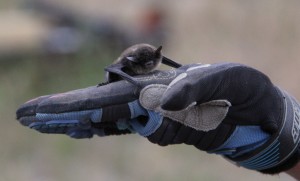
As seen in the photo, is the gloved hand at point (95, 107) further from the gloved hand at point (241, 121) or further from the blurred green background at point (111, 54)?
the blurred green background at point (111, 54)

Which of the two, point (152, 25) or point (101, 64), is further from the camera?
point (152, 25)

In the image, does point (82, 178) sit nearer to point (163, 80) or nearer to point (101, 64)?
point (101, 64)

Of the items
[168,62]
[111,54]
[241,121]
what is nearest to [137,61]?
[168,62]

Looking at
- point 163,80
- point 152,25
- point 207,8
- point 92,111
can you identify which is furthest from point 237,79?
point 207,8

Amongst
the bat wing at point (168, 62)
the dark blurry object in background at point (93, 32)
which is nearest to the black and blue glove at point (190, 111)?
the bat wing at point (168, 62)

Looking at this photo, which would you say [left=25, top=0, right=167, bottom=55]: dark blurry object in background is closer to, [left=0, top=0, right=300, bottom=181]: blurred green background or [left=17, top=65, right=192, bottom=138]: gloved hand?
[left=0, top=0, right=300, bottom=181]: blurred green background

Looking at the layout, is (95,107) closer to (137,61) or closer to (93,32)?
(137,61)
